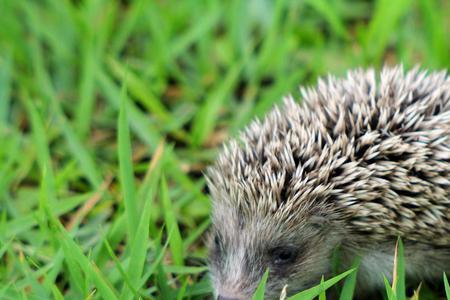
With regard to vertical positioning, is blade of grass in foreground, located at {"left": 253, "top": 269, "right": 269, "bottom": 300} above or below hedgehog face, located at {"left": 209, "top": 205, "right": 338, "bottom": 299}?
below

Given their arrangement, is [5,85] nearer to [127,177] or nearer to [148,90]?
[148,90]

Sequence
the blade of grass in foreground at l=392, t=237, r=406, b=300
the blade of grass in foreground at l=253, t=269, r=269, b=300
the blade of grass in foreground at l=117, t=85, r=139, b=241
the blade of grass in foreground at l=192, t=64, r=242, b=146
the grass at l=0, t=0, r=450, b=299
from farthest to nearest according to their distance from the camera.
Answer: the blade of grass in foreground at l=192, t=64, r=242, b=146 → the grass at l=0, t=0, r=450, b=299 → the blade of grass in foreground at l=117, t=85, r=139, b=241 → the blade of grass in foreground at l=392, t=237, r=406, b=300 → the blade of grass in foreground at l=253, t=269, r=269, b=300

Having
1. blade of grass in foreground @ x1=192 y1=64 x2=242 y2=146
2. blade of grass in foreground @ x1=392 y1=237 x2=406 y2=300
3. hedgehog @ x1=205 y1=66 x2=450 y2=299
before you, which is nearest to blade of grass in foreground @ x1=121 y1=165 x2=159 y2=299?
hedgehog @ x1=205 y1=66 x2=450 y2=299

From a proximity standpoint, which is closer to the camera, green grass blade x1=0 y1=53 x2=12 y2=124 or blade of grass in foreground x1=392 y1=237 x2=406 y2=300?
blade of grass in foreground x1=392 y1=237 x2=406 y2=300

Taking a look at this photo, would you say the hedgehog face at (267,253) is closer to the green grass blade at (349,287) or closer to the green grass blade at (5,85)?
the green grass blade at (349,287)

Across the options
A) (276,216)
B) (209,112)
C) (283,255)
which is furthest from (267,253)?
(209,112)

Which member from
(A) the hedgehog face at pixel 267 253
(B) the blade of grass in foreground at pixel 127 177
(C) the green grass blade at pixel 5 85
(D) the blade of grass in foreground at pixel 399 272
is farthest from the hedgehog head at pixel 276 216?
(C) the green grass blade at pixel 5 85

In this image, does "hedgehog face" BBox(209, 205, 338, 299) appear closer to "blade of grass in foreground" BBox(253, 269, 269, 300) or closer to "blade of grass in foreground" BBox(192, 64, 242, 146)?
"blade of grass in foreground" BBox(253, 269, 269, 300)

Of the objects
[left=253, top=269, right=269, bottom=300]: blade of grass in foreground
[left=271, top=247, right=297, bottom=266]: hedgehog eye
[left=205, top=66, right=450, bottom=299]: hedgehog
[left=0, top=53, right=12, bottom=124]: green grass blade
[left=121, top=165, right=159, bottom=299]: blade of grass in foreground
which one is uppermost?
[left=0, top=53, right=12, bottom=124]: green grass blade

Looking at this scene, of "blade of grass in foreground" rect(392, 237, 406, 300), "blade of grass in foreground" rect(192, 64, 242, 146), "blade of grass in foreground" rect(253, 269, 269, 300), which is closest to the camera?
"blade of grass in foreground" rect(253, 269, 269, 300)
